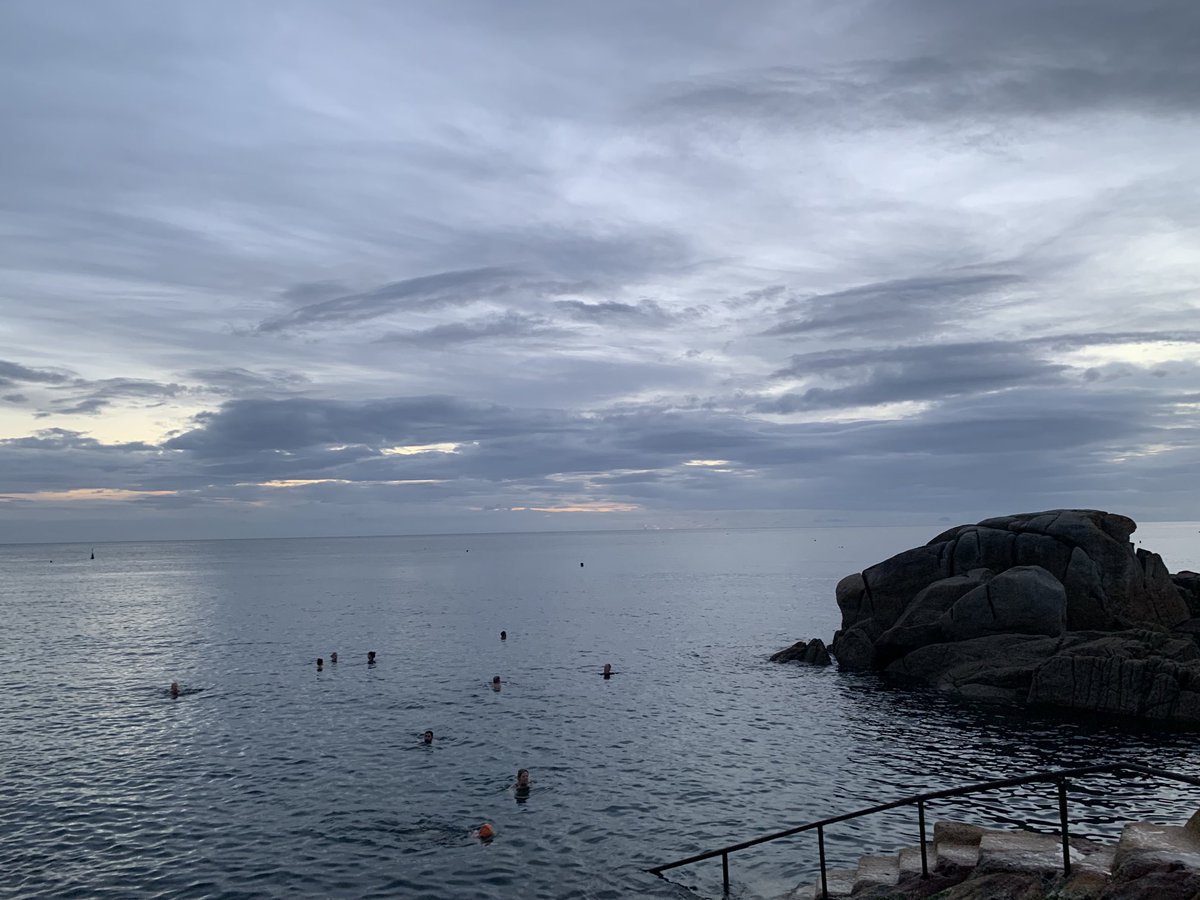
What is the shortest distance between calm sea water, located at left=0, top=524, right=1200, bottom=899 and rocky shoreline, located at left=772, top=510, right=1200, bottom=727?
2.81m

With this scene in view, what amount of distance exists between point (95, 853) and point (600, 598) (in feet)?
307

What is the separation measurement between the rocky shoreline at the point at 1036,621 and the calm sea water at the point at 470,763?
9.23 feet

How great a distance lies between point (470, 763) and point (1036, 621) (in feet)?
109

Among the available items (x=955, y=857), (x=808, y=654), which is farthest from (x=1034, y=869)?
(x=808, y=654)

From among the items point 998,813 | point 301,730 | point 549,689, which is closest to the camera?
point 998,813

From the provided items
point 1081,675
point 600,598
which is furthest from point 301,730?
point 600,598

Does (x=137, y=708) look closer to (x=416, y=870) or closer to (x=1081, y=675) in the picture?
(x=416, y=870)

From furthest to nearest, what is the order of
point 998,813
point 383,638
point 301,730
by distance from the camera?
point 383,638, point 301,730, point 998,813

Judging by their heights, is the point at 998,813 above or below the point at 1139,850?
below

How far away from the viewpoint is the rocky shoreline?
4122 cm

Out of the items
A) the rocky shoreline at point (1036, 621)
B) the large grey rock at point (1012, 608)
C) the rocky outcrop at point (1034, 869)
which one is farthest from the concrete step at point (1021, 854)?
the large grey rock at point (1012, 608)

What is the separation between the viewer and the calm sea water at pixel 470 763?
81.9 feet

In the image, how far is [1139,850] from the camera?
46.2 feet

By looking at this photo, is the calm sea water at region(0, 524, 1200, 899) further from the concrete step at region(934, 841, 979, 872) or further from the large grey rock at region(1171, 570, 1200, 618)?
the large grey rock at region(1171, 570, 1200, 618)
